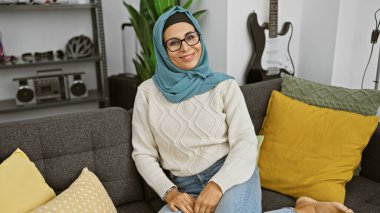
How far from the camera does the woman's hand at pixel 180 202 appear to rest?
4.04ft

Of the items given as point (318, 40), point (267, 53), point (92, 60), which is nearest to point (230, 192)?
point (267, 53)

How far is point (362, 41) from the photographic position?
227 centimetres

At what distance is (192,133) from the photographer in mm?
1363

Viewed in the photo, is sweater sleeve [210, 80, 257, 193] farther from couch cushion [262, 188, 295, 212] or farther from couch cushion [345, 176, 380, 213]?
couch cushion [345, 176, 380, 213]

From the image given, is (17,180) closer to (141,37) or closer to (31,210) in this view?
(31,210)

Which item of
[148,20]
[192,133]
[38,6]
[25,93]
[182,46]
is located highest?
[38,6]

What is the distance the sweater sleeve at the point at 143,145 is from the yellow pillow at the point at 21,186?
0.35 meters

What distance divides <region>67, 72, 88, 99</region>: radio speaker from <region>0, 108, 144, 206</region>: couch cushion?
157 cm

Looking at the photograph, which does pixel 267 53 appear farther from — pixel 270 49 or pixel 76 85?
pixel 76 85

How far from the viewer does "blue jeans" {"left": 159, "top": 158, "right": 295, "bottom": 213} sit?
1.20 meters

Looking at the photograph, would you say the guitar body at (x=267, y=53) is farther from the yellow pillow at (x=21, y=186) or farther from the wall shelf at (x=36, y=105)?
the yellow pillow at (x=21, y=186)

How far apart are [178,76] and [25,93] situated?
6.12 ft

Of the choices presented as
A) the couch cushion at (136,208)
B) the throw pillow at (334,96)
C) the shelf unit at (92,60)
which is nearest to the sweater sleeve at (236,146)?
the couch cushion at (136,208)

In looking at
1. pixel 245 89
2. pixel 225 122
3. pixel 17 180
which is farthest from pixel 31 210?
pixel 245 89
